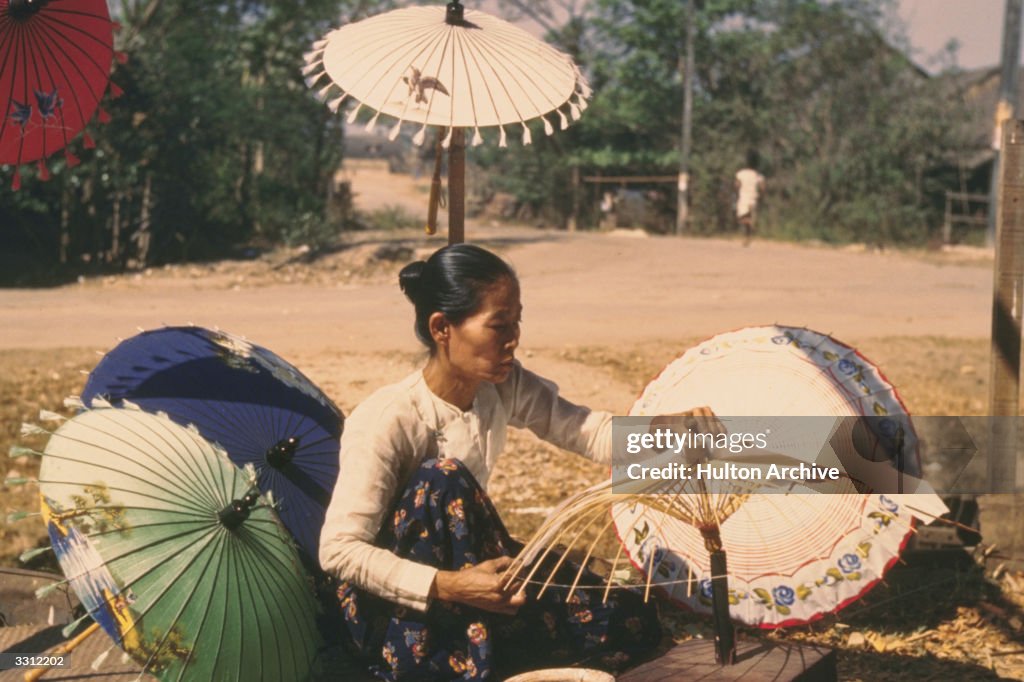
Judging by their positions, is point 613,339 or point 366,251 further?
point 366,251

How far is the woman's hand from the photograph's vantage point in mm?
2438

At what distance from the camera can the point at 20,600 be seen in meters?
3.56

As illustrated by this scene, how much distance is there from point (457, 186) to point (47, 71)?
4.17ft

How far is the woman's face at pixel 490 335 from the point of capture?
8.61 feet

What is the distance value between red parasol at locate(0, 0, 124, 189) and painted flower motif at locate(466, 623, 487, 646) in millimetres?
1830

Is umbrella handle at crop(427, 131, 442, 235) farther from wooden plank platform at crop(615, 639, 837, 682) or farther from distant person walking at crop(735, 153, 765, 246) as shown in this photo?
distant person walking at crop(735, 153, 765, 246)

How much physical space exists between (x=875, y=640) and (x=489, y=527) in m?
1.50

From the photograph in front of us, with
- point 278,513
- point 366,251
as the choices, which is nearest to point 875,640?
point 278,513

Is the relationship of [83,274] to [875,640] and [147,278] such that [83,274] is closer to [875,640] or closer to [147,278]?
[147,278]

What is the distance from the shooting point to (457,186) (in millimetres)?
3758

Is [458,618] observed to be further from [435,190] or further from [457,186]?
[435,190]

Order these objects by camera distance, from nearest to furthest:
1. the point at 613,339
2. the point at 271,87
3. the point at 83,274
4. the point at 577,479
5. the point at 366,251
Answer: the point at 577,479 → the point at 613,339 → the point at 83,274 → the point at 366,251 → the point at 271,87

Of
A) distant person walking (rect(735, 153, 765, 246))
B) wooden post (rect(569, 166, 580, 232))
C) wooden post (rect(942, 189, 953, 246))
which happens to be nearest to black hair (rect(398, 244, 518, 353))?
distant person walking (rect(735, 153, 765, 246))

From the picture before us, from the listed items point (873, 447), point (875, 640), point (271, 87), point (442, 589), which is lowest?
point (875, 640)
